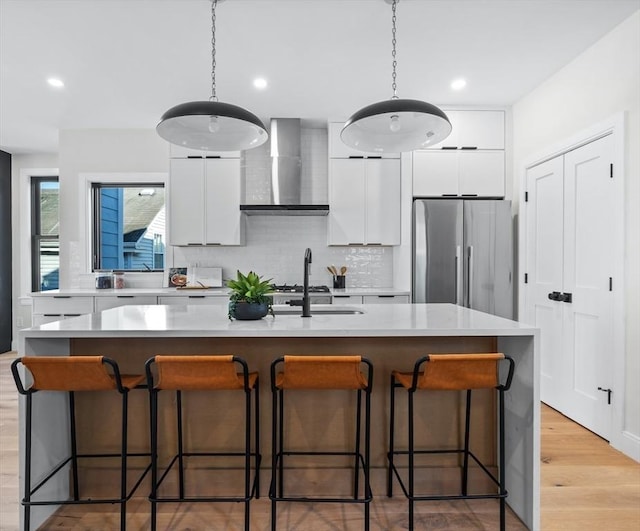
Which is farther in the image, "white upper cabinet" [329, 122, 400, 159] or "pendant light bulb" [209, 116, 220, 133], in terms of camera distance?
"white upper cabinet" [329, 122, 400, 159]

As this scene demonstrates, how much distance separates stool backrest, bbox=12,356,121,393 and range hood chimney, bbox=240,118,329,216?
2993mm

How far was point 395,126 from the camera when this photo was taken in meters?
2.21

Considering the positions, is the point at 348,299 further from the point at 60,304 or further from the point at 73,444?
the point at 60,304

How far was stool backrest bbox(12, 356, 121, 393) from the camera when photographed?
175cm

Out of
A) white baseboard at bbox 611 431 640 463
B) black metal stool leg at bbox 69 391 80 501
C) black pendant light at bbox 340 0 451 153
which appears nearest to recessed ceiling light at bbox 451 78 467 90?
black pendant light at bbox 340 0 451 153

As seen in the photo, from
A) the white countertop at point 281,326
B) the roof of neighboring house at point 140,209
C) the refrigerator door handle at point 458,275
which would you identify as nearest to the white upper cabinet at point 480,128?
the refrigerator door handle at point 458,275

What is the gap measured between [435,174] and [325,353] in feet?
9.59

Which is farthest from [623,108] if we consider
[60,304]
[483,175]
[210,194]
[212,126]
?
[60,304]

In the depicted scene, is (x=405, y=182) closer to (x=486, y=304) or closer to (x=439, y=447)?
(x=486, y=304)

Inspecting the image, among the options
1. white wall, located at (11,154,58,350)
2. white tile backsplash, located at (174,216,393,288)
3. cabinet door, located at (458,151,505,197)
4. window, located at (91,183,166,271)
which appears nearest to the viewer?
cabinet door, located at (458,151,505,197)

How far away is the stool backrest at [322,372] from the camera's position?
69.4 inches

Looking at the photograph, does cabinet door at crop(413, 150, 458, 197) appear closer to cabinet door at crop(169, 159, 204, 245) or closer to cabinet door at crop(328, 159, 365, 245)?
cabinet door at crop(328, 159, 365, 245)

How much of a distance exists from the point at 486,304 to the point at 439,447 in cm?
219

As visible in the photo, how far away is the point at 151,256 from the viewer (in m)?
5.39
